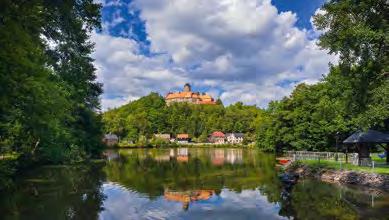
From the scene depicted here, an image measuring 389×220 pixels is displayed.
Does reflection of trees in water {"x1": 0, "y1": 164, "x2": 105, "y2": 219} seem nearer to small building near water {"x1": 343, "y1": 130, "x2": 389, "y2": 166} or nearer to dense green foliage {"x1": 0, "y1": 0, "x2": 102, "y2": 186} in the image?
dense green foliage {"x1": 0, "y1": 0, "x2": 102, "y2": 186}

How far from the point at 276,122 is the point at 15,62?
2205 inches

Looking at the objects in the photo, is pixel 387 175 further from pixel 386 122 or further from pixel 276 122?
pixel 276 122

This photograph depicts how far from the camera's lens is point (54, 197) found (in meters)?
25.5

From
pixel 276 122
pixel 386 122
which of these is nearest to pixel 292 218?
pixel 386 122

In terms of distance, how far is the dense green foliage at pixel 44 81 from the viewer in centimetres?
1399

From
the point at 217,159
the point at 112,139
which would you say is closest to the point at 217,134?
the point at 112,139

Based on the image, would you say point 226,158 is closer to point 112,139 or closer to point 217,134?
point 112,139

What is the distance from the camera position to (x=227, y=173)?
1650 inches

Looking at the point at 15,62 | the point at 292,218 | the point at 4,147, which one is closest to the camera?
the point at 15,62

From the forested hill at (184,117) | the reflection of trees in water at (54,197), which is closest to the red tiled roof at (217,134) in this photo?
the forested hill at (184,117)

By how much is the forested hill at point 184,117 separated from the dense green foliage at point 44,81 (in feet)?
300

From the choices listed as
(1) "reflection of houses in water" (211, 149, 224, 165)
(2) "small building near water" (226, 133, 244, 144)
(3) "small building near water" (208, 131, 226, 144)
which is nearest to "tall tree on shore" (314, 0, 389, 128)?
(1) "reflection of houses in water" (211, 149, 224, 165)

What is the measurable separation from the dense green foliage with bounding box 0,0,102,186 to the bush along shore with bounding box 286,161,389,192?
2419 cm

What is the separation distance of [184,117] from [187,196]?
139107 millimetres
